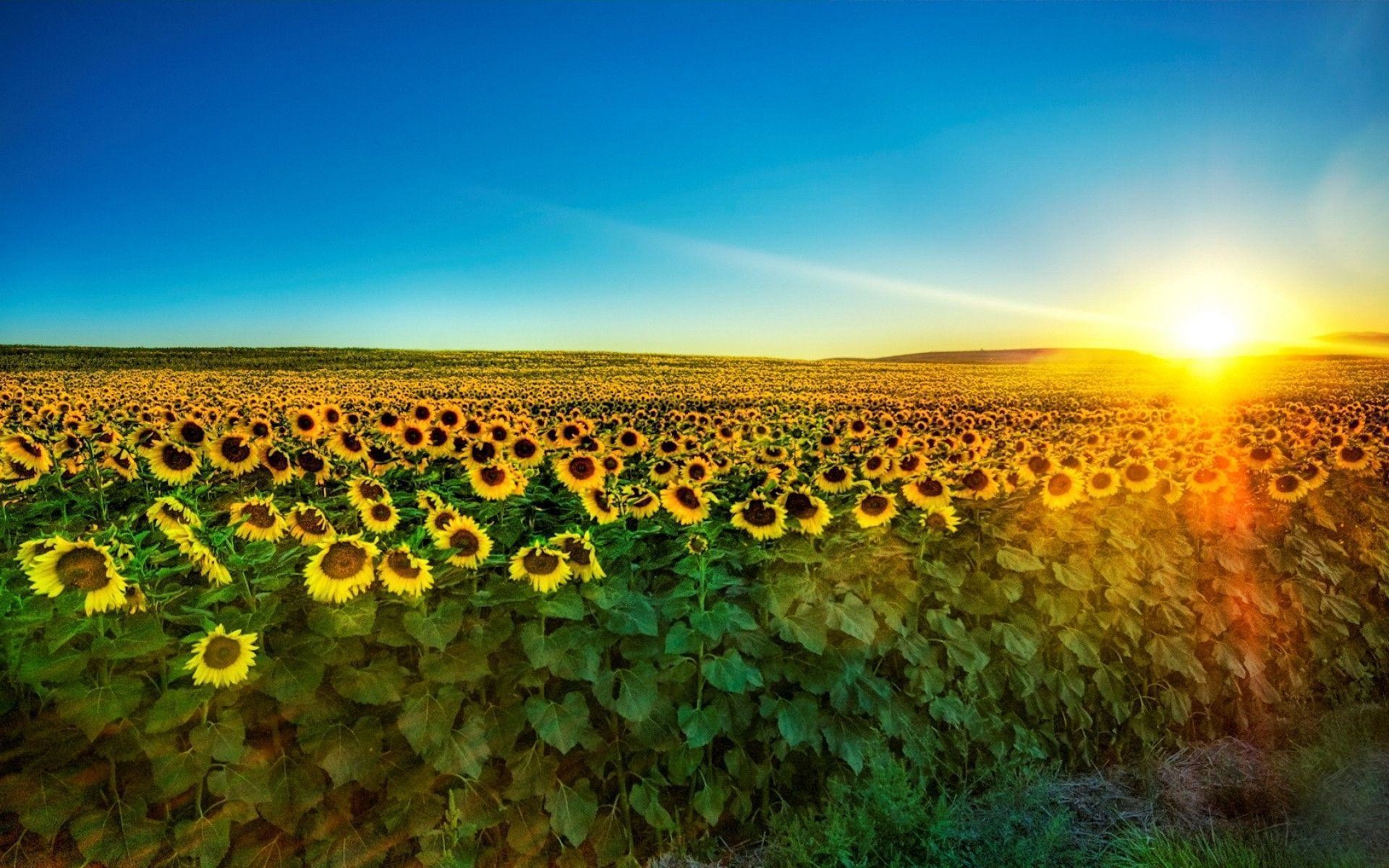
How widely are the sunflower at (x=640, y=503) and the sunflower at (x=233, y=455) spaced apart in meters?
1.90

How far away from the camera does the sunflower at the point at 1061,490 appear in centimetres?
435

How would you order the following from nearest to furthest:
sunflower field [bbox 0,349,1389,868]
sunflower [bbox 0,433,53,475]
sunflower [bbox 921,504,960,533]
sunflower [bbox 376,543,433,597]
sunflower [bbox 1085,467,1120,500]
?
sunflower field [bbox 0,349,1389,868]
sunflower [bbox 376,543,433,597]
sunflower [bbox 921,504,960,533]
sunflower [bbox 0,433,53,475]
sunflower [bbox 1085,467,1120,500]

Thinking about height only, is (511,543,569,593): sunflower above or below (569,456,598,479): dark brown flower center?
below

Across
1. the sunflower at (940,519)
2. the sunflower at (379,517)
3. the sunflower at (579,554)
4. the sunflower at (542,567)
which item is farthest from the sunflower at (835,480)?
the sunflower at (379,517)

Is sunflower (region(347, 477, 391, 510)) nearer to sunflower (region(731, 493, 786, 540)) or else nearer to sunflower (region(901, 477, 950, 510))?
sunflower (region(731, 493, 786, 540))

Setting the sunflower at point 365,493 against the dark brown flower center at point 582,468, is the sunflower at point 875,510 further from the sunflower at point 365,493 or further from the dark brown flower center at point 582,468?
the sunflower at point 365,493

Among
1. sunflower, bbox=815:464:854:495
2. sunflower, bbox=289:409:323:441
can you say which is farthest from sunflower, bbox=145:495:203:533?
sunflower, bbox=815:464:854:495

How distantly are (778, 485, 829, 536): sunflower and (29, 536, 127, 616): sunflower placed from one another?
96.2 inches

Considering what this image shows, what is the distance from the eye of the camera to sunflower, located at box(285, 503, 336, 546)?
123 inches

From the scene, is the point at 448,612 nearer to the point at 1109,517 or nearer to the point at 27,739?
the point at 27,739

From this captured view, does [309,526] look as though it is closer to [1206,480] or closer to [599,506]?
[599,506]

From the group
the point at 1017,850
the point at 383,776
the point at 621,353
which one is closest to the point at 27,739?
the point at 383,776

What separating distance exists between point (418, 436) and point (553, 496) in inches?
50.1

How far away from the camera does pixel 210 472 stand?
15.4 feet
